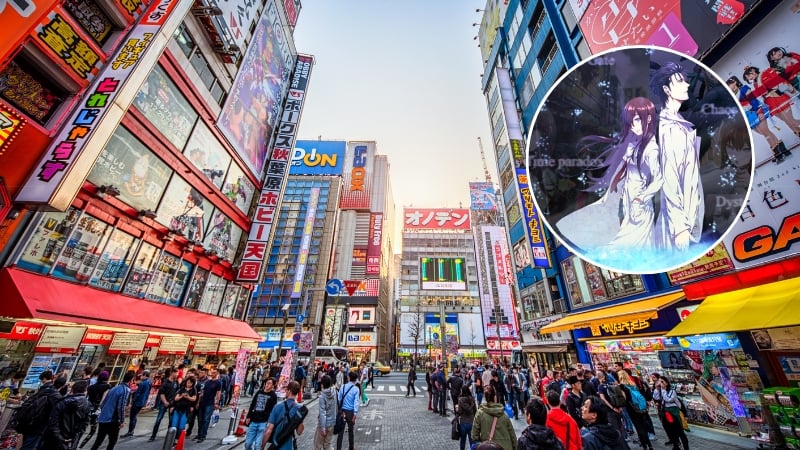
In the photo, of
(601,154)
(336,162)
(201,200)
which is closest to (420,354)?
(336,162)

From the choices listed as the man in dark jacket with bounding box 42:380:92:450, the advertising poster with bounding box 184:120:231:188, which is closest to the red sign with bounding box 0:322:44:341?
the man in dark jacket with bounding box 42:380:92:450

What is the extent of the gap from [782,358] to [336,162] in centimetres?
6082

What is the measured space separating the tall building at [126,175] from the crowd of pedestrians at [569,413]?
35.2 feet

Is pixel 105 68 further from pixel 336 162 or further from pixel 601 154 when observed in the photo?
pixel 336 162

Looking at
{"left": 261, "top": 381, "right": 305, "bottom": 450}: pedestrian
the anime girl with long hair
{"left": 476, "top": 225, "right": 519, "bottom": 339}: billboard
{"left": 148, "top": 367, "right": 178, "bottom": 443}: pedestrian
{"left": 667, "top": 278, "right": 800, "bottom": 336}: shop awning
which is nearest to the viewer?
the anime girl with long hair

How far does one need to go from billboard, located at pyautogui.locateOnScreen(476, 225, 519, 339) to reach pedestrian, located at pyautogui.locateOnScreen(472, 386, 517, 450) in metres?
44.9

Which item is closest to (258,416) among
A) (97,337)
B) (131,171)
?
(97,337)

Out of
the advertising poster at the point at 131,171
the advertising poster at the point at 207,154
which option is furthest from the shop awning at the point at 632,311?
the advertising poster at the point at 207,154

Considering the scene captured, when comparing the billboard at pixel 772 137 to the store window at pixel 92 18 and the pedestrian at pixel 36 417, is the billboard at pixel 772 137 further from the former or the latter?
the store window at pixel 92 18

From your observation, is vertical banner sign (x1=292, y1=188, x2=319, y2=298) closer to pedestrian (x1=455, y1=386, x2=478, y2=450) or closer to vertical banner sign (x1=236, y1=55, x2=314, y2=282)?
vertical banner sign (x1=236, y1=55, x2=314, y2=282)

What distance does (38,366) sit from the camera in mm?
8602

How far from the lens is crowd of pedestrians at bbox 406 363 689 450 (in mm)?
3730

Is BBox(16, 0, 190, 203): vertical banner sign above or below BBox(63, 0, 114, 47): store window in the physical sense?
below

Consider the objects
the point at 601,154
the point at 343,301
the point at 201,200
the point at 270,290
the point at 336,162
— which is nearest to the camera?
the point at 601,154
